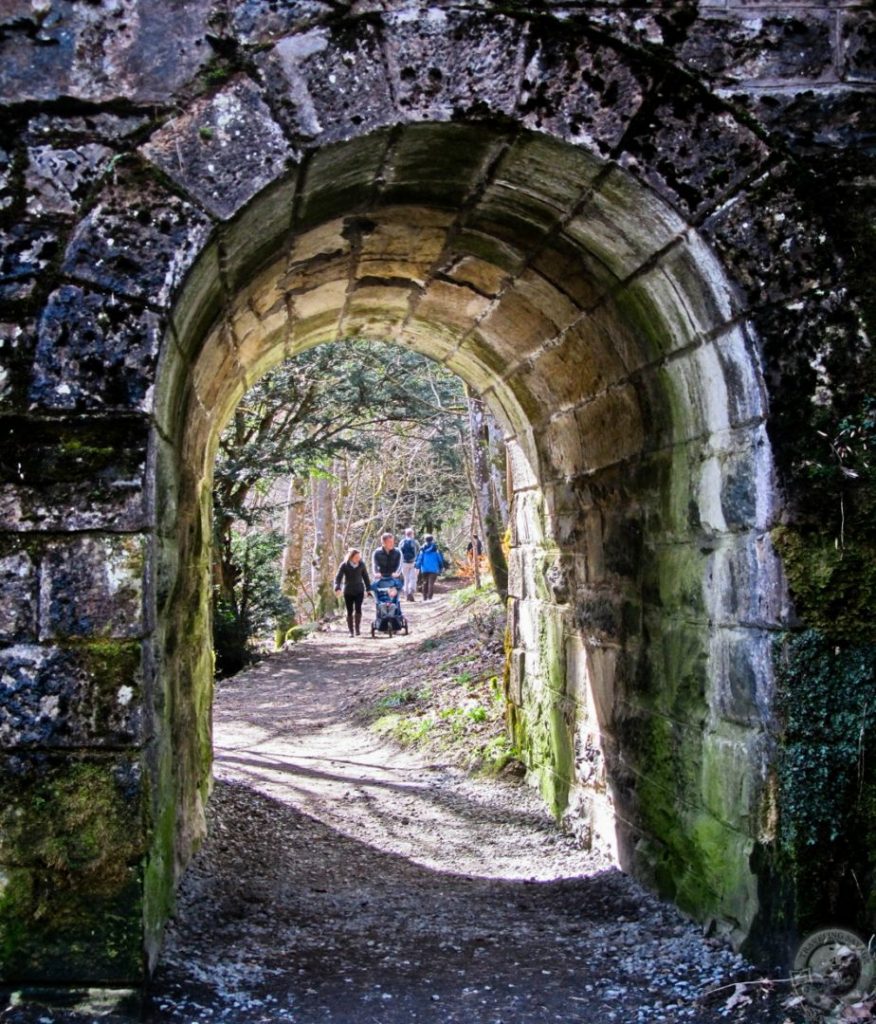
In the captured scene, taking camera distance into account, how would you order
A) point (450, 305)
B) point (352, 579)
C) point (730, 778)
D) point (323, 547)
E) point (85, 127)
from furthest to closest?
1. point (323, 547)
2. point (352, 579)
3. point (450, 305)
4. point (730, 778)
5. point (85, 127)

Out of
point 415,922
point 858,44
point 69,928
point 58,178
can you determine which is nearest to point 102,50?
point 58,178

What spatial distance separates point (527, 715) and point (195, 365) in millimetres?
3809

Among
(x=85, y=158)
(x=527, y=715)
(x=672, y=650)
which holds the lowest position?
(x=527, y=715)

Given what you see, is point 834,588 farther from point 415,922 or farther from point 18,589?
point 18,589

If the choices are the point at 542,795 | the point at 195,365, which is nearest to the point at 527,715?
the point at 542,795

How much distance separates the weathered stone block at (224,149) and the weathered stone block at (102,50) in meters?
0.14

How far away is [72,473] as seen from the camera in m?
3.30

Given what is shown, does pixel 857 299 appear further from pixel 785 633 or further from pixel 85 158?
pixel 85 158

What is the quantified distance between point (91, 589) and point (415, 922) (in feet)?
7.31

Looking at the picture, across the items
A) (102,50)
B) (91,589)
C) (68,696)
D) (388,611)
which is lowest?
(388,611)

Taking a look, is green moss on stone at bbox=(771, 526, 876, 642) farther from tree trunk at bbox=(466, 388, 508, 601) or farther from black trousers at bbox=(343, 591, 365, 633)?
black trousers at bbox=(343, 591, 365, 633)

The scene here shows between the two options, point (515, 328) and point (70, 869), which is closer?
point (70, 869)

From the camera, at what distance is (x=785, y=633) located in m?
3.53

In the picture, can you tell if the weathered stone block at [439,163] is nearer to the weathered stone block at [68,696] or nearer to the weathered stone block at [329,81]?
the weathered stone block at [329,81]
